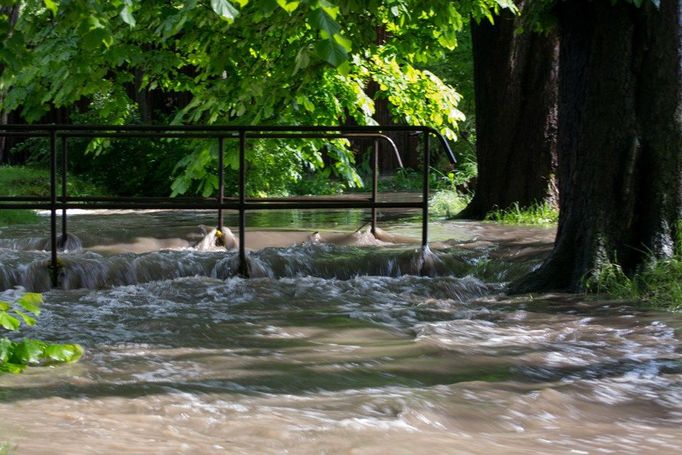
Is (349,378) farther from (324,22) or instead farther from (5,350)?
(324,22)

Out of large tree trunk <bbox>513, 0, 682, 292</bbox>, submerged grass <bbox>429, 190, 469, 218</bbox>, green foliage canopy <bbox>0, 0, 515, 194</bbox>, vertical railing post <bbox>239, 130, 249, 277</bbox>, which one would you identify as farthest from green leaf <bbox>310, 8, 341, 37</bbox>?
submerged grass <bbox>429, 190, 469, 218</bbox>

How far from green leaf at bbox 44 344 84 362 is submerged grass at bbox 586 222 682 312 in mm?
3895

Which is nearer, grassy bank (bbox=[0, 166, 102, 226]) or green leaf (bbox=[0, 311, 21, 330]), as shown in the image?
green leaf (bbox=[0, 311, 21, 330])

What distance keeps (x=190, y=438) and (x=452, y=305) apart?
3.88 m

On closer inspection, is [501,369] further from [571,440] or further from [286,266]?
[286,266]

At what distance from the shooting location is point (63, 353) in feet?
16.7

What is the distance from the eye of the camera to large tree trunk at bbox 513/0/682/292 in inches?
293

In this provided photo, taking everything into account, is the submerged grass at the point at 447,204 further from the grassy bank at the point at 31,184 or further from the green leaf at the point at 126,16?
the green leaf at the point at 126,16

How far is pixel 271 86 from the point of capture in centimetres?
1023

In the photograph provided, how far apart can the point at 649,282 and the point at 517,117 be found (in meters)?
6.12

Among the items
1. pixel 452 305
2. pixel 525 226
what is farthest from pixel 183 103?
pixel 452 305

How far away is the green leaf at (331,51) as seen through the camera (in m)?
3.24

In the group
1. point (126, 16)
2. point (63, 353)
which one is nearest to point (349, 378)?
point (63, 353)

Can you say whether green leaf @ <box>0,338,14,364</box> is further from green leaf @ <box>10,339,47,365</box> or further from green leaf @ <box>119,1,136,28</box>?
green leaf @ <box>119,1,136,28</box>
